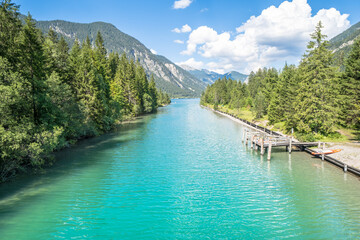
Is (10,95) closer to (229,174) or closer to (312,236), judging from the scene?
(229,174)

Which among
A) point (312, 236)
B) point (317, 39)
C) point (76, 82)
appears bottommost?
point (312, 236)

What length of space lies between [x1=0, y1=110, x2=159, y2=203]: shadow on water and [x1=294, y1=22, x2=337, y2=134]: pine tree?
3429 centimetres

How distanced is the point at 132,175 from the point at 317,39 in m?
37.8

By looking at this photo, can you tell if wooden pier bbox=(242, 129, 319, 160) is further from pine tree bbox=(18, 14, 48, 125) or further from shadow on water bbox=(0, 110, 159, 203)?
pine tree bbox=(18, 14, 48, 125)

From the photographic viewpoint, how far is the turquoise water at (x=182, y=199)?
14.8 m


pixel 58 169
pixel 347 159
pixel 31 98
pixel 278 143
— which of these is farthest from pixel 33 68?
pixel 347 159

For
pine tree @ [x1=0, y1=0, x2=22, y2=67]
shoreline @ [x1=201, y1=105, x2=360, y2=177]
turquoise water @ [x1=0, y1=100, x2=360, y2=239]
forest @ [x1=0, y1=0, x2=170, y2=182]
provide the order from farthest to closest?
shoreline @ [x1=201, y1=105, x2=360, y2=177] < pine tree @ [x1=0, y1=0, x2=22, y2=67] < forest @ [x1=0, y1=0, x2=170, y2=182] < turquoise water @ [x1=0, y1=100, x2=360, y2=239]

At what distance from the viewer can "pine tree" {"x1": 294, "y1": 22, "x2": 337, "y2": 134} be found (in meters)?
35.9

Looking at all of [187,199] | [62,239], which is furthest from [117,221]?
[187,199]

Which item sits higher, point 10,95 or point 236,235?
point 10,95

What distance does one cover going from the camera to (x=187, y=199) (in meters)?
19.4

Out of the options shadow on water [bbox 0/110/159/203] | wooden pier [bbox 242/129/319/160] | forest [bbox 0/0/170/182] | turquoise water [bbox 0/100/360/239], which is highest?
forest [bbox 0/0/170/182]

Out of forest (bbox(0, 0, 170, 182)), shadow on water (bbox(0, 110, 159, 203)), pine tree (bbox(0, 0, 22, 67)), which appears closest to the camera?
shadow on water (bbox(0, 110, 159, 203))

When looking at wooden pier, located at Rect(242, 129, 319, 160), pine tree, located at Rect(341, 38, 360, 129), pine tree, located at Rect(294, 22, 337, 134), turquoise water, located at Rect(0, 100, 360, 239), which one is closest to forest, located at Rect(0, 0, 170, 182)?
turquoise water, located at Rect(0, 100, 360, 239)
